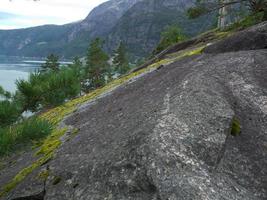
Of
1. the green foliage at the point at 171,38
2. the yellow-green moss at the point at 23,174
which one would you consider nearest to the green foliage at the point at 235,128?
the yellow-green moss at the point at 23,174

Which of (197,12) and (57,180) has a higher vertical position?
(197,12)

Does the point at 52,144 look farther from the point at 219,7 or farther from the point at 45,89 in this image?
the point at 219,7

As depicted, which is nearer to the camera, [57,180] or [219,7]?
[57,180]

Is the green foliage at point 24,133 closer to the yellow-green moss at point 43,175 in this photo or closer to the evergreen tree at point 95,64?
the yellow-green moss at point 43,175

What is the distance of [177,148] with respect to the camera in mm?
8883

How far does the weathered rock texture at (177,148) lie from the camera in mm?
8188

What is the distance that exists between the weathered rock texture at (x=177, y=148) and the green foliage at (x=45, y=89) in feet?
9.61

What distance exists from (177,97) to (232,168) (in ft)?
11.3

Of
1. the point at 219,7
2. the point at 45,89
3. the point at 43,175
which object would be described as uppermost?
the point at 219,7

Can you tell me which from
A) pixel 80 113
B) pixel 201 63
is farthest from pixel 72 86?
pixel 201 63

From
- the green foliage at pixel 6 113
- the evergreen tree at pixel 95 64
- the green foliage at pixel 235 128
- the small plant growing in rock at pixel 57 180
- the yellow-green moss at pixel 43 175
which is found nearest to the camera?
the small plant growing in rock at pixel 57 180

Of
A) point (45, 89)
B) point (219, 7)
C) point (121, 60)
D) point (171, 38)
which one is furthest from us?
point (121, 60)

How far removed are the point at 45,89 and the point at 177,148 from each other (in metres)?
8.45

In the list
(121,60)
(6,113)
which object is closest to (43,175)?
(6,113)
